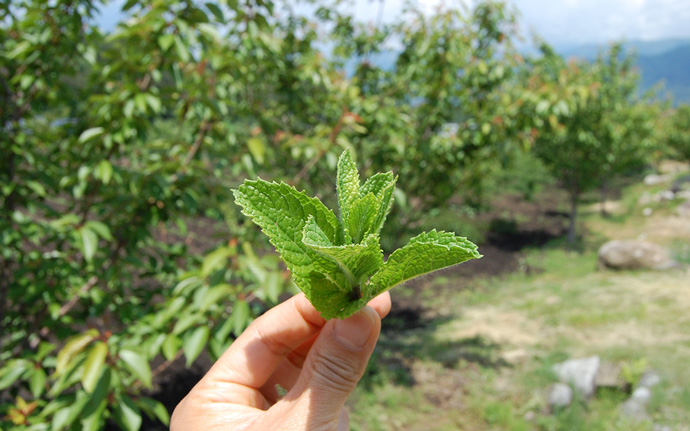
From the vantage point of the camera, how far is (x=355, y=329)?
3.20 ft

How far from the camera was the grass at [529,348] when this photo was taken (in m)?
4.29

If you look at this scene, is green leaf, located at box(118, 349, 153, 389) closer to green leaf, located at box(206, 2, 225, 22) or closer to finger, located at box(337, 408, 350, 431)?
finger, located at box(337, 408, 350, 431)

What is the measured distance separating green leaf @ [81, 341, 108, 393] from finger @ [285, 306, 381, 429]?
925 mm

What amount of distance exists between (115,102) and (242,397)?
1.66m

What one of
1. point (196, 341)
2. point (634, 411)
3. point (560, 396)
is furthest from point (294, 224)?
point (634, 411)

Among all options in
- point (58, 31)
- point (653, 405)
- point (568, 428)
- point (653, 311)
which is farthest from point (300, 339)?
point (653, 311)

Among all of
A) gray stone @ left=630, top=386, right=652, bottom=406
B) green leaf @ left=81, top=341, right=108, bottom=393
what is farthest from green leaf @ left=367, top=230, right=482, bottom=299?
gray stone @ left=630, top=386, right=652, bottom=406

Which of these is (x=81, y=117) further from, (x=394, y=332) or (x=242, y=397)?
(x=394, y=332)

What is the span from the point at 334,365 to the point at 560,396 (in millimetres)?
4331

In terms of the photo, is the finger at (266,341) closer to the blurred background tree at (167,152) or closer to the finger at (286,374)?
the finger at (286,374)

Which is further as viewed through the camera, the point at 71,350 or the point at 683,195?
the point at 683,195

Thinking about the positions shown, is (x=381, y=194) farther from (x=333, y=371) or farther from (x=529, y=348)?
(x=529, y=348)

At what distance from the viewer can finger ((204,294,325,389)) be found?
1.22m

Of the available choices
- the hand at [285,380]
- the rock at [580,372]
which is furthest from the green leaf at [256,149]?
the rock at [580,372]
